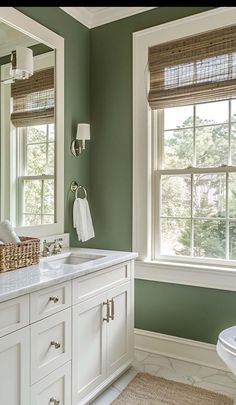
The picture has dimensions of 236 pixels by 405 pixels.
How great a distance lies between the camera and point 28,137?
2266mm

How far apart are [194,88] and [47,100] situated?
3.53 ft

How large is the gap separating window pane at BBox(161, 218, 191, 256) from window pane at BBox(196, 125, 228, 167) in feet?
1.57

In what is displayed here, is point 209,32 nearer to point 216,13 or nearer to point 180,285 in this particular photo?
point 216,13

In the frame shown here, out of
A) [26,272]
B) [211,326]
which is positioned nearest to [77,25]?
[26,272]

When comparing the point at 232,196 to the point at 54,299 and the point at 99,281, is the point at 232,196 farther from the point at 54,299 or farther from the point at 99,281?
the point at 54,299

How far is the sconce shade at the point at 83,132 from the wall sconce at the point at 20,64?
539 millimetres

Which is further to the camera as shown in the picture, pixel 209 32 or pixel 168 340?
pixel 168 340

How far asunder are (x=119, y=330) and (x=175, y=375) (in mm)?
538

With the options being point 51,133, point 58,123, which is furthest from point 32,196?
point 58,123

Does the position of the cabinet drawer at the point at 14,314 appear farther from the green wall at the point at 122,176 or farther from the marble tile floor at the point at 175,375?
the green wall at the point at 122,176

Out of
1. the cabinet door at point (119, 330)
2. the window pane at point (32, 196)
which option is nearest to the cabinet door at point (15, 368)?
the cabinet door at point (119, 330)

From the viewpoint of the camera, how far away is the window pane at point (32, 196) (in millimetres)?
2240

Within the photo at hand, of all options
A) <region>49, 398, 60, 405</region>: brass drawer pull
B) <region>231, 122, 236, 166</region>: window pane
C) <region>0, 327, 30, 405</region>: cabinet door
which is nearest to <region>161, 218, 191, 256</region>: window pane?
<region>231, 122, 236, 166</region>: window pane

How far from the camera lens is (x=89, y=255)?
2264mm
